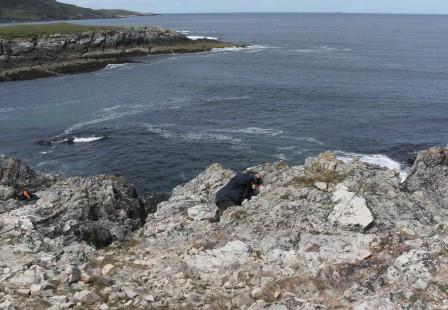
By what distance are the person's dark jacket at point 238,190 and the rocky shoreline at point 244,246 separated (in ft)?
2.41

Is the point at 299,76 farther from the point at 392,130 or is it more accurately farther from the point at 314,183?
the point at 314,183

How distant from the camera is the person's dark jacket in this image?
764 inches

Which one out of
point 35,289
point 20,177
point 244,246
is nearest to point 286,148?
point 20,177

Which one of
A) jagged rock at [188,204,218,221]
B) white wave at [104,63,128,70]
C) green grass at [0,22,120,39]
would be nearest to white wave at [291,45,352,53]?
white wave at [104,63,128,70]

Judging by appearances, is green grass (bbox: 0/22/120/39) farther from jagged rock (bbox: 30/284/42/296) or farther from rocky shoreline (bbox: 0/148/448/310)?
jagged rock (bbox: 30/284/42/296)

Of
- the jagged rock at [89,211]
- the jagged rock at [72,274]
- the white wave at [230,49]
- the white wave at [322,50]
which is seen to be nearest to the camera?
the jagged rock at [72,274]

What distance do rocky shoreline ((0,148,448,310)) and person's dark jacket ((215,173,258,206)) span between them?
736mm

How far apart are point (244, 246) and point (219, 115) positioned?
149 ft

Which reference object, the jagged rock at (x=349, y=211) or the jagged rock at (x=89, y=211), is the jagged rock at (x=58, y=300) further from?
the jagged rock at (x=349, y=211)

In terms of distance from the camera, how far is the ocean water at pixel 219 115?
44.8 meters

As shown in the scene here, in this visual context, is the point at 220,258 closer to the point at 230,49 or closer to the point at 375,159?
the point at 375,159

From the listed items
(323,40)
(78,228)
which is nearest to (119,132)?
(78,228)

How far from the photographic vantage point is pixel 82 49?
4552 inches

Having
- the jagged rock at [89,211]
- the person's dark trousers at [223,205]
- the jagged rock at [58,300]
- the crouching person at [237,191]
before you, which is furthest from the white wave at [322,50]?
the jagged rock at [58,300]
